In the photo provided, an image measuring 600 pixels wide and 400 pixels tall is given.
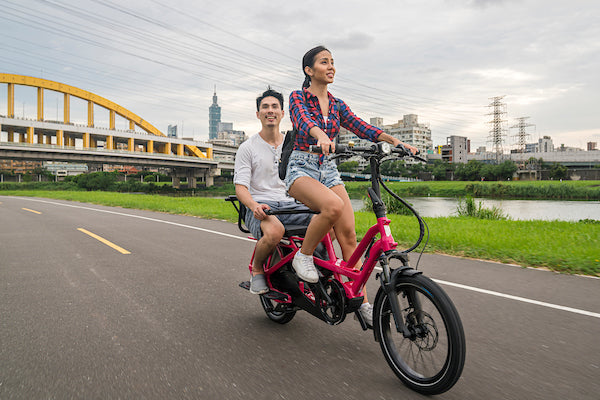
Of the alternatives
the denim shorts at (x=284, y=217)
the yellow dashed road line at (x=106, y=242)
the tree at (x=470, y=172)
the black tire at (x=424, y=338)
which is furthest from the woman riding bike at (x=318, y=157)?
the tree at (x=470, y=172)

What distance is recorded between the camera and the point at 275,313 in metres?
3.64

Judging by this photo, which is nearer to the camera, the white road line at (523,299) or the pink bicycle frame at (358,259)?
the pink bicycle frame at (358,259)

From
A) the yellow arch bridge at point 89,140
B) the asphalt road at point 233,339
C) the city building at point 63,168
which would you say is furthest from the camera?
the city building at point 63,168

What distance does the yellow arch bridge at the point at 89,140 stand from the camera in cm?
4732

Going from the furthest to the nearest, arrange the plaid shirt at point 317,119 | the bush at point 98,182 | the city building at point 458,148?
the city building at point 458,148
the bush at point 98,182
the plaid shirt at point 317,119

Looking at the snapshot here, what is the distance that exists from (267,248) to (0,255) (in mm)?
5825

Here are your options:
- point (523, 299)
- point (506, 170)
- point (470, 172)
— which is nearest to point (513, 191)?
point (523, 299)

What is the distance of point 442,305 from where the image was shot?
7.15ft

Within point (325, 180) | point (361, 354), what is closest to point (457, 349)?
point (361, 354)

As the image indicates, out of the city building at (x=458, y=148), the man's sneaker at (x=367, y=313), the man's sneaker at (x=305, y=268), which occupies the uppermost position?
the city building at (x=458, y=148)

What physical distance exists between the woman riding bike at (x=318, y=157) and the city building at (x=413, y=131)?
156 m

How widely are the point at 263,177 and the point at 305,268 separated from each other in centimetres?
100

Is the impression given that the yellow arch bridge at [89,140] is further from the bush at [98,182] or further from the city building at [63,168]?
the city building at [63,168]

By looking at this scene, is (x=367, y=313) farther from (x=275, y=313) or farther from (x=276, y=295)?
(x=275, y=313)
